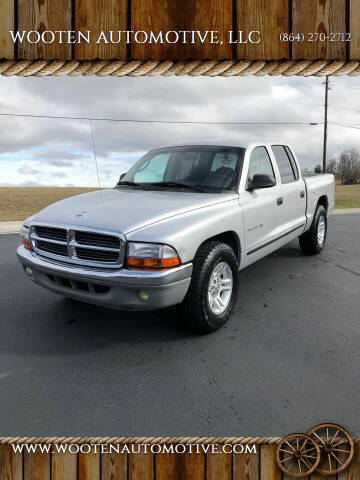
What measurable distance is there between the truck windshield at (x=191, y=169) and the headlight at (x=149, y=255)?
1357 millimetres

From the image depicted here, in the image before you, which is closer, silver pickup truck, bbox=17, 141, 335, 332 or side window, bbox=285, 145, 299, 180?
silver pickup truck, bbox=17, 141, 335, 332

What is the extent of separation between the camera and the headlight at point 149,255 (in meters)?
3.19

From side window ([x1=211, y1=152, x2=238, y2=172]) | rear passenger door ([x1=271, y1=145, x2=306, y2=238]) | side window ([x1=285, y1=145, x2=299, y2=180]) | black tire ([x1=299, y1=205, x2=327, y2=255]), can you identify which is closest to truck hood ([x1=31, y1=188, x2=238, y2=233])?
side window ([x1=211, y1=152, x2=238, y2=172])

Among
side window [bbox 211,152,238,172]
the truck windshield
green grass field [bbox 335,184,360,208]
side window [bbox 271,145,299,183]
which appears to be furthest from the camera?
green grass field [bbox 335,184,360,208]

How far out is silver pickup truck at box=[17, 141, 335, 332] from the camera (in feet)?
10.7

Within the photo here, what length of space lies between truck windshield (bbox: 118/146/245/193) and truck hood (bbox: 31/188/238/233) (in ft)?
0.75

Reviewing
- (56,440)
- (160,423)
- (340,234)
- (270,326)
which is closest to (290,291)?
(270,326)

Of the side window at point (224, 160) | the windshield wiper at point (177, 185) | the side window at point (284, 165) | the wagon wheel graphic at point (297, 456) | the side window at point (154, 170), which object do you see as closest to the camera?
the wagon wheel graphic at point (297, 456)

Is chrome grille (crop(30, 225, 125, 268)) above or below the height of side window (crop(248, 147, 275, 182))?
below

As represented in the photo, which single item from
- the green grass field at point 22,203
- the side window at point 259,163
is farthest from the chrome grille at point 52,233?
the green grass field at point 22,203

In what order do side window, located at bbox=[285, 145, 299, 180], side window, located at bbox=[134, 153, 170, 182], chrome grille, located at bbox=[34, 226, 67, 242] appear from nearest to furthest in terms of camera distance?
chrome grille, located at bbox=[34, 226, 67, 242], side window, located at bbox=[134, 153, 170, 182], side window, located at bbox=[285, 145, 299, 180]

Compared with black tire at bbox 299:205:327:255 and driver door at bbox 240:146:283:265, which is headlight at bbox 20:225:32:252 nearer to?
driver door at bbox 240:146:283:265

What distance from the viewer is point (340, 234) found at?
980cm

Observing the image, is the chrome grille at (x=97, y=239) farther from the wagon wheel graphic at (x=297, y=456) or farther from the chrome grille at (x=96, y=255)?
the wagon wheel graphic at (x=297, y=456)
